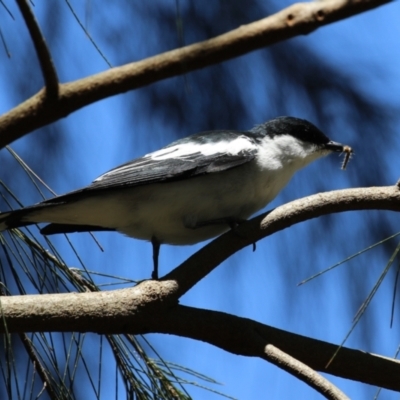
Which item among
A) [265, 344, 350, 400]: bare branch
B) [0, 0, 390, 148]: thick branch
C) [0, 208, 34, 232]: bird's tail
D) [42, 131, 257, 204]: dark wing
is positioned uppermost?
[42, 131, 257, 204]: dark wing

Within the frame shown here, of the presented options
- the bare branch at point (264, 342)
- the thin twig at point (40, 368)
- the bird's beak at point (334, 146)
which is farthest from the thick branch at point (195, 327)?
the bird's beak at point (334, 146)

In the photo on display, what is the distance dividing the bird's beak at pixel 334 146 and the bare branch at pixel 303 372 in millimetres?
937

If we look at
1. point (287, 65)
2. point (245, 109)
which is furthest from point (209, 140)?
point (287, 65)

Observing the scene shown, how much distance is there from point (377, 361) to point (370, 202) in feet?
1.26

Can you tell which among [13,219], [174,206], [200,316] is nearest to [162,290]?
[200,316]

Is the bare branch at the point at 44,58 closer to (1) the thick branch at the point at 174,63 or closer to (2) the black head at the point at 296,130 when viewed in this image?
(1) the thick branch at the point at 174,63

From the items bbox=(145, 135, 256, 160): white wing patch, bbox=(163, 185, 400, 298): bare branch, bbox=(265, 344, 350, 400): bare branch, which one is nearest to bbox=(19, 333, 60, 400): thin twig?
bbox=(163, 185, 400, 298): bare branch

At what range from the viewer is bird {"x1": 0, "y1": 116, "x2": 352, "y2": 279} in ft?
8.01

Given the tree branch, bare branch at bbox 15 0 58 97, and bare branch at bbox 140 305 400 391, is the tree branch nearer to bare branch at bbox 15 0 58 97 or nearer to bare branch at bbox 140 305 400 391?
bare branch at bbox 140 305 400 391

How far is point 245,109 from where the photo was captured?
2.55 m

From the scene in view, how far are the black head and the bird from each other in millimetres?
21

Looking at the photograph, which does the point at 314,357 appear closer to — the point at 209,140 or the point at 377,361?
the point at 377,361

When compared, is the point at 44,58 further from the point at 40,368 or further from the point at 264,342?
the point at 40,368

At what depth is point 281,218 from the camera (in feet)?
6.34
